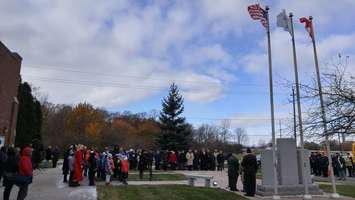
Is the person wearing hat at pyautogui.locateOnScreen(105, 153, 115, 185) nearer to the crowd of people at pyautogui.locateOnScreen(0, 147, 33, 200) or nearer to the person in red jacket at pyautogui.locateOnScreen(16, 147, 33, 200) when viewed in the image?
the crowd of people at pyautogui.locateOnScreen(0, 147, 33, 200)

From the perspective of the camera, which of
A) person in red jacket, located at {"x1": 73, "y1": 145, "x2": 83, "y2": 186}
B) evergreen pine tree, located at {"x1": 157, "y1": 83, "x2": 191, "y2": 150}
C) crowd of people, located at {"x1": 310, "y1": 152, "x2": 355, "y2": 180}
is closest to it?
person in red jacket, located at {"x1": 73, "y1": 145, "x2": 83, "y2": 186}

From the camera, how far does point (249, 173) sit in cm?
1730

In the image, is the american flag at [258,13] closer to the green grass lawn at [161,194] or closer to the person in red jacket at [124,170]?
the green grass lawn at [161,194]

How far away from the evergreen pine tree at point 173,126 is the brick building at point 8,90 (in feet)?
64.6

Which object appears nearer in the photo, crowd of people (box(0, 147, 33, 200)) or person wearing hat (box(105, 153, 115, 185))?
crowd of people (box(0, 147, 33, 200))

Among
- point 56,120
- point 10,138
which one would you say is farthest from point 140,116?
point 10,138

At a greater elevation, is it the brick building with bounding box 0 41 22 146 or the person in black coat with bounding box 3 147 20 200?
the brick building with bounding box 0 41 22 146

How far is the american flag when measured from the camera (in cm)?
1858

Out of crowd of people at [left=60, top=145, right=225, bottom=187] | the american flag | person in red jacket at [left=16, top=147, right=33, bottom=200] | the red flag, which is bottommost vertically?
person in red jacket at [left=16, top=147, right=33, bottom=200]

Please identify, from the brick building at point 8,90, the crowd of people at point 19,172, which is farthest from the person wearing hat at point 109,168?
the brick building at point 8,90

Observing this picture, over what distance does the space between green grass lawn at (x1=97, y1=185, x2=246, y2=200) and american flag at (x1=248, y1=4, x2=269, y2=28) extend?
758 centimetres

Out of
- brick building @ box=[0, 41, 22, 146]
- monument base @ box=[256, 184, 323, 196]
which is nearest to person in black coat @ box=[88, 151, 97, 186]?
monument base @ box=[256, 184, 323, 196]

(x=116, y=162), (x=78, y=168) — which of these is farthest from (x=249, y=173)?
(x=116, y=162)

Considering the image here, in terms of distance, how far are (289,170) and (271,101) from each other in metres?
3.12
